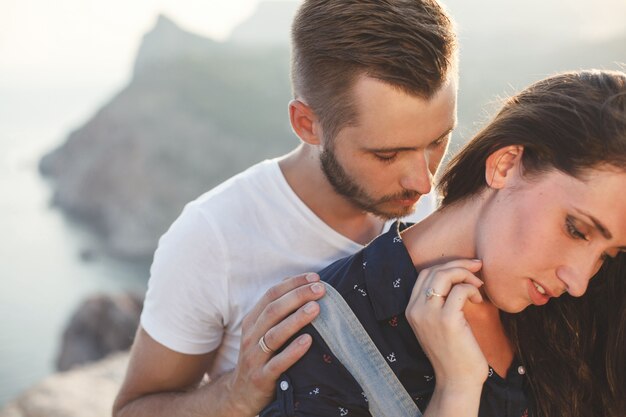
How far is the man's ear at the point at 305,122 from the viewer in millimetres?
2754

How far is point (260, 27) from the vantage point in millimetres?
24828

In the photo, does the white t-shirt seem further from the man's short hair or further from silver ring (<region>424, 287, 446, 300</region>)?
silver ring (<region>424, 287, 446, 300</region>)

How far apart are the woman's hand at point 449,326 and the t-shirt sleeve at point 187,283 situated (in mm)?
872

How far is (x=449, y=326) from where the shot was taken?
1.91m

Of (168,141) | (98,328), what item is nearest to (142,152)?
(168,141)

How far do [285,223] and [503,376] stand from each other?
3.31 ft

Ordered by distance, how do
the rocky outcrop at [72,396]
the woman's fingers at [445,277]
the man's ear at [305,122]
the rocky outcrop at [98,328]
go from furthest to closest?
the rocky outcrop at [98,328]
the rocky outcrop at [72,396]
the man's ear at [305,122]
the woman's fingers at [445,277]

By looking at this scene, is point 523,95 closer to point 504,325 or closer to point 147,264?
point 504,325

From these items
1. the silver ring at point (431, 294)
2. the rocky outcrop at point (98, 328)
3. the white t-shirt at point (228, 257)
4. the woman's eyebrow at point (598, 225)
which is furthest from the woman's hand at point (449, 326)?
the rocky outcrop at point (98, 328)

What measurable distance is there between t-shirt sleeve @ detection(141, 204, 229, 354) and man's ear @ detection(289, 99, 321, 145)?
52 cm

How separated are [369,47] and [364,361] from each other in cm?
113

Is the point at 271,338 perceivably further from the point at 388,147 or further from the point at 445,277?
the point at 388,147

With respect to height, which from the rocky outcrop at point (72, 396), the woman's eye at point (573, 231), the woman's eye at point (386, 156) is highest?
the woman's eye at point (573, 231)

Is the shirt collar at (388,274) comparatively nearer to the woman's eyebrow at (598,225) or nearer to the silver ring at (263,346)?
the silver ring at (263,346)
